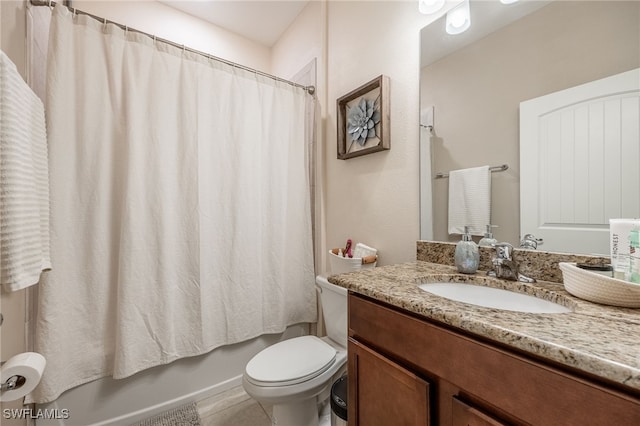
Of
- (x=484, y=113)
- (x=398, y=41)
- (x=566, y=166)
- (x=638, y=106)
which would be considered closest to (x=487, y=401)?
(x=566, y=166)

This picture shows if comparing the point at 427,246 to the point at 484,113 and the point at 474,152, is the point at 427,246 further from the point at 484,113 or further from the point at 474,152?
the point at 484,113

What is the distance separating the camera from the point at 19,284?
73 centimetres

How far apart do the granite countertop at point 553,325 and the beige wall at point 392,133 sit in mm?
561

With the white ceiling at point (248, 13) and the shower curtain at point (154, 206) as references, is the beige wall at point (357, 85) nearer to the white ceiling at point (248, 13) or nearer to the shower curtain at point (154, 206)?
the white ceiling at point (248, 13)

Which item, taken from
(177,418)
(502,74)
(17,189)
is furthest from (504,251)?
(177,418)

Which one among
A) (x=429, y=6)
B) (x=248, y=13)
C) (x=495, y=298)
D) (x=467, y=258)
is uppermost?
(x=248, y=13)

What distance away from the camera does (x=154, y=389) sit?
4.63ft

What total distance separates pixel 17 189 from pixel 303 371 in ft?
3.85

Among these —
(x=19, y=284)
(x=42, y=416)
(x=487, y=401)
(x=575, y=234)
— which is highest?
(x=575, y=234)

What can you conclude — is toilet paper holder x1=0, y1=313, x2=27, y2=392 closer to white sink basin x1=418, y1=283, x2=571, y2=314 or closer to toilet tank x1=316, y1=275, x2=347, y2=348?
toilet tank x1=316, y1=275, x2=347, y2=348

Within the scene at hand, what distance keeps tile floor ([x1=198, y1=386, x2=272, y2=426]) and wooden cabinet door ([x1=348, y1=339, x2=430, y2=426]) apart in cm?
83

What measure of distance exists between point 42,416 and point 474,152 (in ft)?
7.32

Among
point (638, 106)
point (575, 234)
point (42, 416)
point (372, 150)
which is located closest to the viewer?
point (638, 106)

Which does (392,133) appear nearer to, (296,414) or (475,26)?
(475,26)
